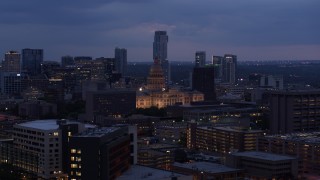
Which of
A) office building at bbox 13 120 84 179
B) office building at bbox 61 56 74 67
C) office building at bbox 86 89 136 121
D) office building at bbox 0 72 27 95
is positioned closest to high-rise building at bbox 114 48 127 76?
office building at bbox 61 56 74 67

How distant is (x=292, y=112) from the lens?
141 feet

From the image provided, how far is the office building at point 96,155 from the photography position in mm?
23844

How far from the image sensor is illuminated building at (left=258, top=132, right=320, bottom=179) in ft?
108

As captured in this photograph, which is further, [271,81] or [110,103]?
[271,81]

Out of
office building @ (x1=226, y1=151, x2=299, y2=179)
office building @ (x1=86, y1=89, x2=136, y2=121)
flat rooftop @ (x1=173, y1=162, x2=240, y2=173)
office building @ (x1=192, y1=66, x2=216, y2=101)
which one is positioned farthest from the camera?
office building @ (x1=192, y1=66, x2=216, y2=101)

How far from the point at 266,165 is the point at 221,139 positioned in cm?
1030

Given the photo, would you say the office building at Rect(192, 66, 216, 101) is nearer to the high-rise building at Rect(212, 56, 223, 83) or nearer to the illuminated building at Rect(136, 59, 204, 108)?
the illuminated building at Rect(136, 59, 204, 108)

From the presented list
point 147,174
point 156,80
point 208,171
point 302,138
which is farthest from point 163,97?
point 147,174

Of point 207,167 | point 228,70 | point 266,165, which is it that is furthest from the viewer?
point 228,70

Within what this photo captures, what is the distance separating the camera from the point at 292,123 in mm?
43125

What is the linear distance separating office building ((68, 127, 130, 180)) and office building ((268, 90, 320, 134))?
65.3ft

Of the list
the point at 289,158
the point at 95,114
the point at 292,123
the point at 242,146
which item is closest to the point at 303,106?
the point at 292,123

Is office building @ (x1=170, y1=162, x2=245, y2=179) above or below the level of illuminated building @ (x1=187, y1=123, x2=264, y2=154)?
below

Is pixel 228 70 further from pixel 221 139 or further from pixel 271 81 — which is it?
pixel 221 139
